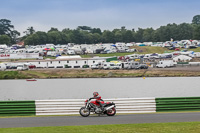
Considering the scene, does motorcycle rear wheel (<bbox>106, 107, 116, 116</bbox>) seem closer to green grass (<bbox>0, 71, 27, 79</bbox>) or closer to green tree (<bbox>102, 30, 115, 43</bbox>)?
green grass (<bbox>0, 71, 27, 79</bbox>)

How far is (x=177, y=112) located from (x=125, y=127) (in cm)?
630

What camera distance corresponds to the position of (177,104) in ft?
81.5

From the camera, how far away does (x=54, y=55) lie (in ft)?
409

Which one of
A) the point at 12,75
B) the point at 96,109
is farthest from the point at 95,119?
the point at 12,75

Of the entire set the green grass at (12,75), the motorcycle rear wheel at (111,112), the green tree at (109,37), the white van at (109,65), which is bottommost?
the green grass at (12,75)

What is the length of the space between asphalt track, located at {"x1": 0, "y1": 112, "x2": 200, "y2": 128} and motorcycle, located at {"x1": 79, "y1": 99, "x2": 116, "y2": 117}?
316 millimetres

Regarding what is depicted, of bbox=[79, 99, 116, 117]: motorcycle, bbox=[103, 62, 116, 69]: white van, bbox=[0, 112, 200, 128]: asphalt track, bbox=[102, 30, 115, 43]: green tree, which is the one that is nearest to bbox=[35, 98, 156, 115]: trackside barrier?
bbox=[0, 112, 200, 128]: asphalt track

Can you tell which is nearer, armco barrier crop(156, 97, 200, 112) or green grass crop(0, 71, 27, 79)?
armco barrier crop(156, 97, 200, 112)

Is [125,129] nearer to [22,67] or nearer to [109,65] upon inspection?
[109,65]

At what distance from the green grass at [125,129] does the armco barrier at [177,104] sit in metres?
4.65

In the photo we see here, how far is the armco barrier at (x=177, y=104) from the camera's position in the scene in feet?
81.0

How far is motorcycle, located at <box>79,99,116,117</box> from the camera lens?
76.4ft

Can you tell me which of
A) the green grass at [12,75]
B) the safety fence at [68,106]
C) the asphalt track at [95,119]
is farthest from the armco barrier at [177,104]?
the green grass at [12,75]

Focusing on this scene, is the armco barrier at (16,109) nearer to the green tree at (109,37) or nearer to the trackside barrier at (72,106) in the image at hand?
the trackside barrier at (72,106)
